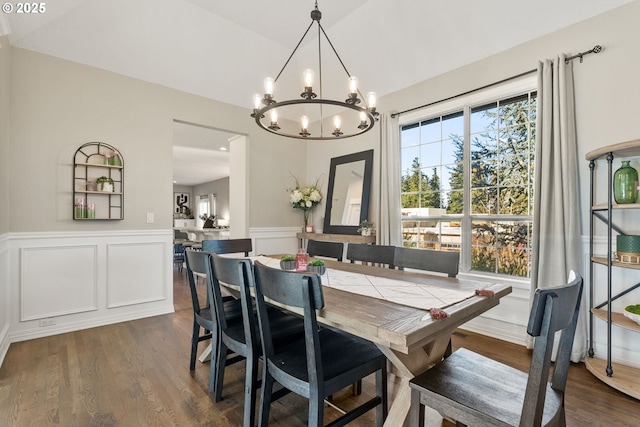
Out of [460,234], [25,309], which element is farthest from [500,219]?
[25,309]

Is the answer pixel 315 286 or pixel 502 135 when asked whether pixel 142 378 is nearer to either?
pixel 315 286

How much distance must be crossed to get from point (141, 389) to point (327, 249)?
1.76 m

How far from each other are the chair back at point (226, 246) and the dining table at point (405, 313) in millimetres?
1522

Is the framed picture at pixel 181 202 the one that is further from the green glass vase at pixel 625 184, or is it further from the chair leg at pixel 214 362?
the green glass vase at pixel 625 184

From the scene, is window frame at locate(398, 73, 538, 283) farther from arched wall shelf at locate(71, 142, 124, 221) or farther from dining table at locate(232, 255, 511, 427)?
arched wall shelf at locate(71, 142, 124, 221)

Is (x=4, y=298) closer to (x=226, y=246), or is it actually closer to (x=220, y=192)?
(x=226, y=246)

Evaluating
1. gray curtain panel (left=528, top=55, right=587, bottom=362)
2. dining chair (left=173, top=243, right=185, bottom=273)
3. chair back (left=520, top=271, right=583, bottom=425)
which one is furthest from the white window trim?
dining chair (left=173, top=243, right=185, bottom=273)

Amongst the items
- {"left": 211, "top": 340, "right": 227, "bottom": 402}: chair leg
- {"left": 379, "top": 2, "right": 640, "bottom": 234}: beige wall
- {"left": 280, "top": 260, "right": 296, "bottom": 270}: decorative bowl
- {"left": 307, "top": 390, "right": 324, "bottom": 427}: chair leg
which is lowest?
{"left": 211, "top": 340, "right": 227, "bottom": 402}: chair leg

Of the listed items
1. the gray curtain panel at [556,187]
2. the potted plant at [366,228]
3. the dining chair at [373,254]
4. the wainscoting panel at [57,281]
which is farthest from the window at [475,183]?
the wainscoting panel at [57,281]

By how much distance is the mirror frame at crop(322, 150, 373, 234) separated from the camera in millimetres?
4184

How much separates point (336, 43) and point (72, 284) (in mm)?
3994

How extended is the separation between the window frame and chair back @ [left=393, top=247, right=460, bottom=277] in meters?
1.35

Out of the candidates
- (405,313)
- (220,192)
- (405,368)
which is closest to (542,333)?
(405,313)

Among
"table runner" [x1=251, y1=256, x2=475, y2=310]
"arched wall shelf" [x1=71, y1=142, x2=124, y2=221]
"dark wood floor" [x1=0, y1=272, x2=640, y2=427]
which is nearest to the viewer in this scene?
"table runner" [x1=251, y1=256, x2=475, y2=310]
